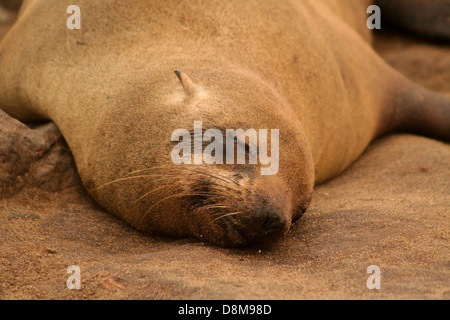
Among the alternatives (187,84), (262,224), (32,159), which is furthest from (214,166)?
(32,159)

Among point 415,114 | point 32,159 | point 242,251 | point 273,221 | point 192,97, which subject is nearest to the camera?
point 273,221

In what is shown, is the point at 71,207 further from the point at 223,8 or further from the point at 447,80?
the point at 447,80

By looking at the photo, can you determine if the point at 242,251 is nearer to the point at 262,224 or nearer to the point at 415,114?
the point at 262,224

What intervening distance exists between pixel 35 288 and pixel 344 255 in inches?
51.6

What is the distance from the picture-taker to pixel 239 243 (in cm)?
267

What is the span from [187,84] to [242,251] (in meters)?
0.83

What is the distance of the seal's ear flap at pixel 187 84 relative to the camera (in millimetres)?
2845

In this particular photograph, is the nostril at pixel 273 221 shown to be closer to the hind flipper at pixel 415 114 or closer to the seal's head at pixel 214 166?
the seal's head at pixel 214 166

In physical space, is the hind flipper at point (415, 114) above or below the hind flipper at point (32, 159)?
above

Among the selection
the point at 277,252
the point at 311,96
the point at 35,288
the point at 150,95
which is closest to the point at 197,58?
the point at 150,95

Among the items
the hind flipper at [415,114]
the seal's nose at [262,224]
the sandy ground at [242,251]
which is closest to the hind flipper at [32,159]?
the sandy ground at [242,251]

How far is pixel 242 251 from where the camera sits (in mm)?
2697
